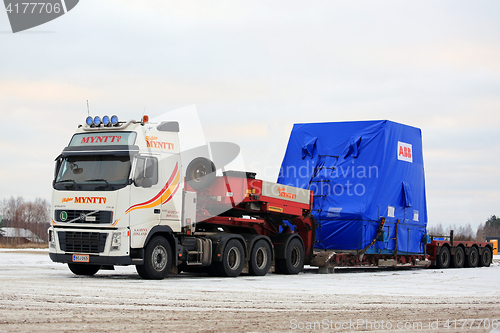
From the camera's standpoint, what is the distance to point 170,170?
14.9 m

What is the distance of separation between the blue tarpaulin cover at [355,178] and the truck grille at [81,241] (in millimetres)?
8286

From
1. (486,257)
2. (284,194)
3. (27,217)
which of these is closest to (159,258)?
(284,194)

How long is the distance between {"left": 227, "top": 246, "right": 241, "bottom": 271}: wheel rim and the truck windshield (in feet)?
13.0

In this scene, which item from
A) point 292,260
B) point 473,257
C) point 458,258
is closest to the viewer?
point 292,260

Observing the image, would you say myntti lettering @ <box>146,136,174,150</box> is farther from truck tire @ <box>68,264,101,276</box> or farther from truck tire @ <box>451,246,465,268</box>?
truck tire @ <box>451,246,465,268</box>

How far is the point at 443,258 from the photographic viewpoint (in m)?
24.9

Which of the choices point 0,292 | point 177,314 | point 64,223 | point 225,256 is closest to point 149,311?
point 177,314

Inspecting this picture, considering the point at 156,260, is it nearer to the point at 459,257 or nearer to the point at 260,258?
the point at 260,258

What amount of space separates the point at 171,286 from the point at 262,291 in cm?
193

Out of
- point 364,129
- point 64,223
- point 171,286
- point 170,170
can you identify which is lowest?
point 171,286

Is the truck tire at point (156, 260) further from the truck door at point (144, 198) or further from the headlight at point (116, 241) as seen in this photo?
the headlight at point (116, 241)

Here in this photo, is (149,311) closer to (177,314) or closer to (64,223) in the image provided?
(177,314)

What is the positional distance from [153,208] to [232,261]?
3237 mm

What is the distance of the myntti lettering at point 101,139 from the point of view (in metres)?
Result: 14.4
